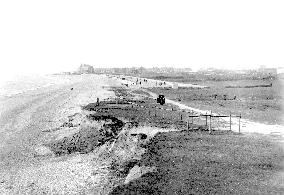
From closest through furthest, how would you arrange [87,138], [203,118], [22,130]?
[87,138]
[22,130]
[203,118]

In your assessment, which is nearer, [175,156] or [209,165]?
[209,165]

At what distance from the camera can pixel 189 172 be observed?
58.3 ft

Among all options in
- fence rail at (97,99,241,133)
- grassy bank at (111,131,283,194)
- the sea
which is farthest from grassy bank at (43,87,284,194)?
the sea

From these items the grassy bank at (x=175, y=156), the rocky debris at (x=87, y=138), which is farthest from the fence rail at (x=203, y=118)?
the rocky debris at (x=87, y=138)

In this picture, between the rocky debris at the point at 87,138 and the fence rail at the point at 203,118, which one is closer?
the rocky debris at the point at 87,138

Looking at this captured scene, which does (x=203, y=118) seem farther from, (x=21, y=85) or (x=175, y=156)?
(x=21, y=85)

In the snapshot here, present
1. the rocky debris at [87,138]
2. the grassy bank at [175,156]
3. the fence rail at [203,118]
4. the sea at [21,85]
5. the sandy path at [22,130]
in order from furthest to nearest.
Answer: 1. the sea at [21,85]
2. the fence rail at [203,118]
3. the rocky debris at [87,138]
4. the sandy path at [22,130]
5. the grassy bank at [175,156]

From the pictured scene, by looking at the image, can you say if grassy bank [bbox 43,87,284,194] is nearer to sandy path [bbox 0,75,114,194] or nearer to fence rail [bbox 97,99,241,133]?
fence rail [bbox 97,99,241,133]

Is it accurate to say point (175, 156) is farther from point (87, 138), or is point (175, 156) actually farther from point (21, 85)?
point (21, 85)

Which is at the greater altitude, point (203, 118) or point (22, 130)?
point (203, 118)

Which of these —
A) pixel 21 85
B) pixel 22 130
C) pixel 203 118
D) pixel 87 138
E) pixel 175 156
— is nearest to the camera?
pixel 175 156

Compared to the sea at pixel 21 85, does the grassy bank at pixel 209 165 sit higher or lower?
higher

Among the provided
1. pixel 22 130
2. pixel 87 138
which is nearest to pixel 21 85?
pixel 22 130

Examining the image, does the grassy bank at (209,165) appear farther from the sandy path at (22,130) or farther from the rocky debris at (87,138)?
the sandy path at (22,130)
